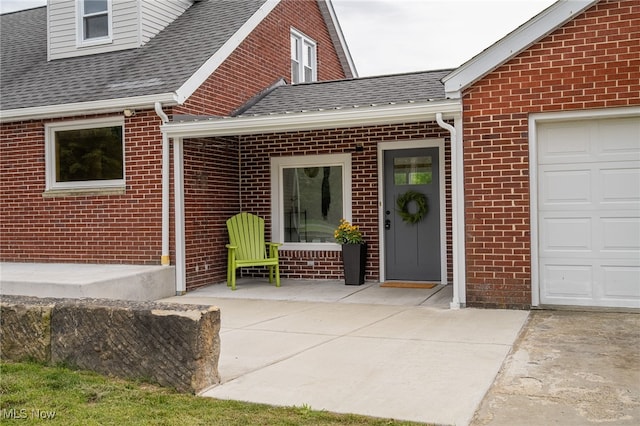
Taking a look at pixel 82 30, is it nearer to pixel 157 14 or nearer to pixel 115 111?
pixel 157 14

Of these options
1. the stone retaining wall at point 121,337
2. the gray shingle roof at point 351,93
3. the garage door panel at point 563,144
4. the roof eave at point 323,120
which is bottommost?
the stone retaining wall at point 121,337

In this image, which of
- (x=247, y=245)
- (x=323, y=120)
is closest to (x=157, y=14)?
(x=247, y=245)

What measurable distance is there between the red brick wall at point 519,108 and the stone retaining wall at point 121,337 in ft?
13.3

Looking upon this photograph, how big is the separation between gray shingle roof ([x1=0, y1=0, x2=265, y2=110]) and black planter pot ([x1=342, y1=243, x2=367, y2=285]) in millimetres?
3574

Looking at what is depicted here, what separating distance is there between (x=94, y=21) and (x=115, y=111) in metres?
3.12

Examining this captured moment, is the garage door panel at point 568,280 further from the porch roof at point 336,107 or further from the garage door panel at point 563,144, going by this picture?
the porch roof at point 336,107

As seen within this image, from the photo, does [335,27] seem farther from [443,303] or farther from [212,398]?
[212,398]

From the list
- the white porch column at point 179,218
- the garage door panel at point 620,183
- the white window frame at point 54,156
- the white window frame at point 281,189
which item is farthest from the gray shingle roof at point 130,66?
the garage door panel at point 620,183

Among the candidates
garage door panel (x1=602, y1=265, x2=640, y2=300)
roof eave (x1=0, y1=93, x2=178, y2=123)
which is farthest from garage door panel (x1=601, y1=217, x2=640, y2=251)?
roof eave (x1=0, y1=93, x2=178, y2=123)

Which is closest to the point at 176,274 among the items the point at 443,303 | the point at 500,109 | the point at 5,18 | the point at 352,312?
the point at 352,312

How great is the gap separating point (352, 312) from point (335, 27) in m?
9.67

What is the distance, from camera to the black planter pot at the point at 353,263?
9617mm

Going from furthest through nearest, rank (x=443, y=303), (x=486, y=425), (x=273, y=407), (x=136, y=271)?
(x=136, y=271) < (x=443, y=303) < (x=273, y=407) < (x=486, y=425)

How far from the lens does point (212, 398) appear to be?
13.4ft
